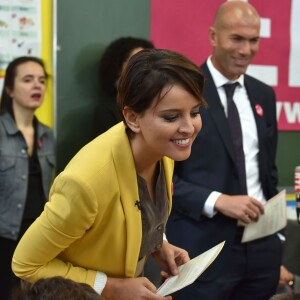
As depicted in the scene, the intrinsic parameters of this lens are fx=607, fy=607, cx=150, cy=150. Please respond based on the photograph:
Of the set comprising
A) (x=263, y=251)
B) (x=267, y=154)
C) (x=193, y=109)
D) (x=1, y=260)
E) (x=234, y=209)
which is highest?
(x=193, y=109)

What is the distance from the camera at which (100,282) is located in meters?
1.52

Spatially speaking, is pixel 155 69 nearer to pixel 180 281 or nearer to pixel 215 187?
pixel 180 281

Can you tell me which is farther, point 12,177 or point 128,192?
point 12,177

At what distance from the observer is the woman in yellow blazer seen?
4.66ft

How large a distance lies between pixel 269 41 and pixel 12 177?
6.04 feet

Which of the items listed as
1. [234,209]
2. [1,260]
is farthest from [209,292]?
[1,260]

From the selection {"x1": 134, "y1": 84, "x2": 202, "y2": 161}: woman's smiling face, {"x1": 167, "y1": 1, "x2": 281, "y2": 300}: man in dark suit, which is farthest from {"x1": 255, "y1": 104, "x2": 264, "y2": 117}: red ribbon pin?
{"x1": 134, "y1": 84, "x2": 202, "y2": 161}: woman's smiling face

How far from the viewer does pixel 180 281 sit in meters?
1.55

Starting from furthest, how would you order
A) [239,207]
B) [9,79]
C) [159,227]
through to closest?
[9,79], [239,207], [159,227]

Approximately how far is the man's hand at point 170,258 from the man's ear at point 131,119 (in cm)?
44

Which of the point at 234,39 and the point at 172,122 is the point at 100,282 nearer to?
the point at 172,122

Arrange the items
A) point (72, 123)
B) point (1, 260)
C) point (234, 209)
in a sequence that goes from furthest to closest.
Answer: point (72, 123), point (1, 260), point (234, 209)

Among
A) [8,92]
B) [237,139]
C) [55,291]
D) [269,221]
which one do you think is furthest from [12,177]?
[55,291]

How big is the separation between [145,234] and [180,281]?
16 cm
